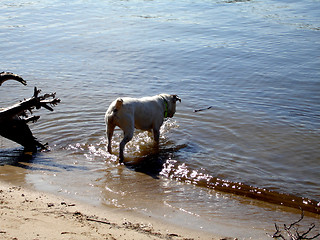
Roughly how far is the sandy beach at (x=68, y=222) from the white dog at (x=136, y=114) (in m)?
2.58

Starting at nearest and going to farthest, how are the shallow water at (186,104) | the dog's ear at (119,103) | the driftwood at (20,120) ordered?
1. the shallow water at (186,104)
2. the dog's ear at (119,103)
3. the driftwood at (20,120)

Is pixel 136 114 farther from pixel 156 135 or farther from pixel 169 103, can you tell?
pixel 169 103

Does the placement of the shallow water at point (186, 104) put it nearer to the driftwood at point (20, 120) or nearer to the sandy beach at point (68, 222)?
the driftwood at point (20, 120)

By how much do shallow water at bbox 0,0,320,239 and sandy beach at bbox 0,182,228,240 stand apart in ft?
1.54

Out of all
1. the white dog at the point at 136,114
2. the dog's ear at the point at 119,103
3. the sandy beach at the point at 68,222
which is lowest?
the sandy beach at the point at 68,222

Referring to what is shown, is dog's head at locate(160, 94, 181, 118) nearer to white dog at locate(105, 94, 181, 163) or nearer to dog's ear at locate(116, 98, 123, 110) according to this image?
white dog at locate(105, 94, 181, 163)

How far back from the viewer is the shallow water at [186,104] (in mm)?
7430

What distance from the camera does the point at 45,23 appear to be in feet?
82.2

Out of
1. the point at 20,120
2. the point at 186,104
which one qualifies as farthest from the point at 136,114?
the point at 186,104

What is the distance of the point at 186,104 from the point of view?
12953mm

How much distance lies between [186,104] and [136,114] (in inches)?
150

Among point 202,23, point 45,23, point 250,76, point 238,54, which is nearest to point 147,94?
point 250,76

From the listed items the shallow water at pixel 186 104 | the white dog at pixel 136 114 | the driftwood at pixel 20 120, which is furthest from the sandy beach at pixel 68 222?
the driftwood at pixel 20 120

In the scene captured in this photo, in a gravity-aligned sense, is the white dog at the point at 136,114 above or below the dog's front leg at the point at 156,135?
above
